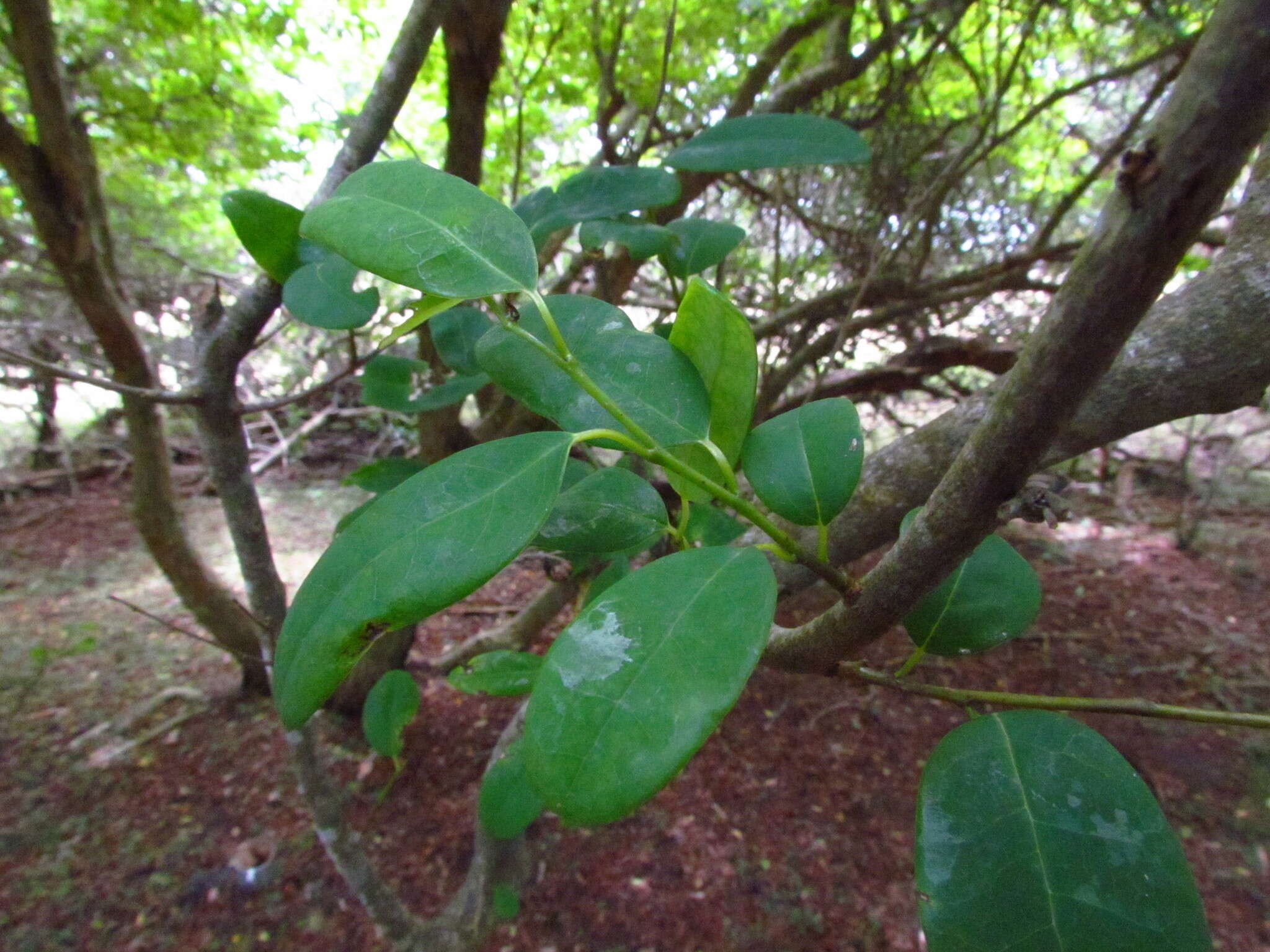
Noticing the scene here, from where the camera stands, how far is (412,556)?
0.35 m

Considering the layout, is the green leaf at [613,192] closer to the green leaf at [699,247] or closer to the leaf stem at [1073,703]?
the green leaf at [699,247]

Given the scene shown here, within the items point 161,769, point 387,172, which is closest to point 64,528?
point 161,769

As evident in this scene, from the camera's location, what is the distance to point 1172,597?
2182mm

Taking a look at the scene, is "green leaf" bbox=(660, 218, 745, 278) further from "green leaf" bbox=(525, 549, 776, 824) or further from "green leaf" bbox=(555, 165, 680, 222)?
"green leaf" bbox=(525, 549, 776, 824)

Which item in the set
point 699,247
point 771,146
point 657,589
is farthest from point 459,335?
point 657,589

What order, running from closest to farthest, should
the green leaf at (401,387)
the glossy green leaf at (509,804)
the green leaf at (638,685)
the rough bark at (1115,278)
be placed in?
the rough bark at (1115,278) < the green leaf at (638,685) < the green leaf at (401,387) < the glossy green leaf at (509,804)

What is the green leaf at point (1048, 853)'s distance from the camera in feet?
1.09

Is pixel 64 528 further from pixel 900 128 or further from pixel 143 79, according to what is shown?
pixel 900 128

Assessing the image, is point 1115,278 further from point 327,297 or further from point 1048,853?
point 327,297

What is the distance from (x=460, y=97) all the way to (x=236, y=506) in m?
0.79

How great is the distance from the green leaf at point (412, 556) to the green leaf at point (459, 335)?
39cm

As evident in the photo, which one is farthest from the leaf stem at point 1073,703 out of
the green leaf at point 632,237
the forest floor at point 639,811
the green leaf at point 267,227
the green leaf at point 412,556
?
the forest floor at point 639,811

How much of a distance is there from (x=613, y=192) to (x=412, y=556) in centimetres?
52

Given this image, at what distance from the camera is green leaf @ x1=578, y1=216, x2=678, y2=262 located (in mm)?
742
